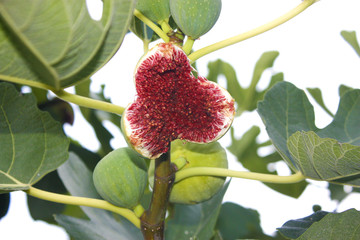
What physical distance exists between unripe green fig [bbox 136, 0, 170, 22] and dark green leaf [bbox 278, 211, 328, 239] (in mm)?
692

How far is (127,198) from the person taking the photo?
1.20m

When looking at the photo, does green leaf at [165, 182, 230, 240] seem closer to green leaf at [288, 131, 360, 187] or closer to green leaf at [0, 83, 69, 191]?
green leaf at [288, 131, 360, 187]

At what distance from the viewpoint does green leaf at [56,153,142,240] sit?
1.54 metres

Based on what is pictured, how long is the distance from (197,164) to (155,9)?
46 centimetres

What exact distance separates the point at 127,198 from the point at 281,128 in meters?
0.54

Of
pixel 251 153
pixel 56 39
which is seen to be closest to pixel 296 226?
pixel 251 153

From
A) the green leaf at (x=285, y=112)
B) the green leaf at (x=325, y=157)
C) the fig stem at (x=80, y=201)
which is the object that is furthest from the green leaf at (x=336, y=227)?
the fig stem at (x=80, y=201)

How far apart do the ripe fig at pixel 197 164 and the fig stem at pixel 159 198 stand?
0.14 m

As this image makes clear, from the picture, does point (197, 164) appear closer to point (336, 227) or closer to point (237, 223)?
point (336, 227)

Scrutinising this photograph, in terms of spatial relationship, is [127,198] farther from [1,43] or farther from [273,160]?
[273,160]

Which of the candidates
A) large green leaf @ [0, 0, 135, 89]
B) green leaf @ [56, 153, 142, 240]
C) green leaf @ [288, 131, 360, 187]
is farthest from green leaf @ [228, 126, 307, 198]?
large green leaf @ [0, 0, 135, 89]

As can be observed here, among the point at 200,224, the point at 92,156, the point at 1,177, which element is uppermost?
the point at 1,177

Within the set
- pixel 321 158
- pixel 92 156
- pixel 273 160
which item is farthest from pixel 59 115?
pixel 321 158

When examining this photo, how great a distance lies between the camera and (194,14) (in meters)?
1.08
